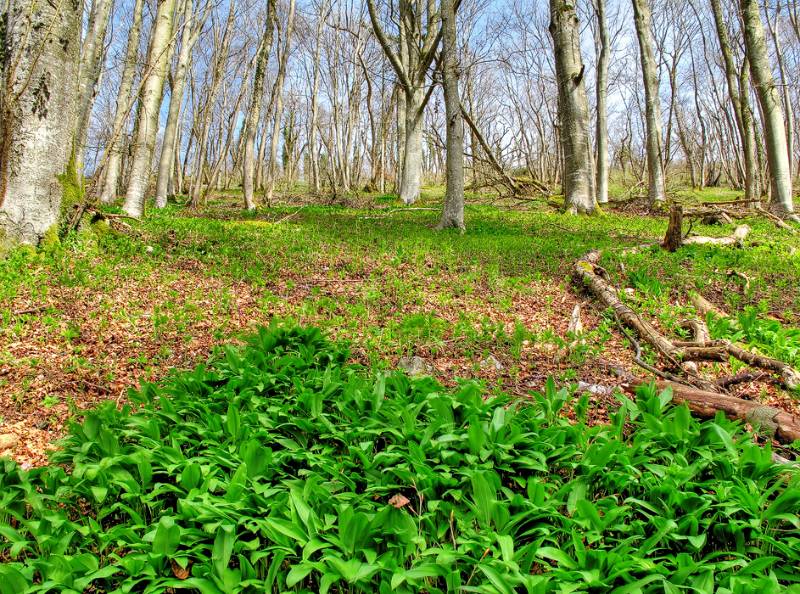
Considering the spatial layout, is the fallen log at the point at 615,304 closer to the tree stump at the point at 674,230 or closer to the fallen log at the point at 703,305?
the fallen log at the point at 703,305

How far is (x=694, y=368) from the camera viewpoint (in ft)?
14.4

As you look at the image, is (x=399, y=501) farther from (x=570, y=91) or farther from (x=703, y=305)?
(x=570, y=91)

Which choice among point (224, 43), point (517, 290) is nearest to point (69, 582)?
point (517, 290)

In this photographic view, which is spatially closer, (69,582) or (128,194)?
(69,582)

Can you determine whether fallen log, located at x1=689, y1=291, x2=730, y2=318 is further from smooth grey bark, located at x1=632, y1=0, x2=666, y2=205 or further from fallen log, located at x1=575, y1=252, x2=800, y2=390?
smooth grey bark, located at x1=632, y1=0, x2=666, y2=205

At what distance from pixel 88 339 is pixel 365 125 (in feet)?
115

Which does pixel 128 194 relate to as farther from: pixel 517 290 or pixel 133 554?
pixel 133 554

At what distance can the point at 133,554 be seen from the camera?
1957 mm

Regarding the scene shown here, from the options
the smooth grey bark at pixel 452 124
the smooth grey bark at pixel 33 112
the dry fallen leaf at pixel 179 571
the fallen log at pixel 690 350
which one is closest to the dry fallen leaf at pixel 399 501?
the dry fallen leaf at pixel 179 571

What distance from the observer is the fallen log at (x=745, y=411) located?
127 inches

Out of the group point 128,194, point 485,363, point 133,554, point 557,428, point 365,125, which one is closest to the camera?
point 133,554

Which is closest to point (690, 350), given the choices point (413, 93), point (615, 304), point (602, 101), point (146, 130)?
point (615, 304)

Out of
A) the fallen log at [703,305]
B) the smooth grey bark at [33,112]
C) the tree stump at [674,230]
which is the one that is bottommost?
the fallen log at [703,305]

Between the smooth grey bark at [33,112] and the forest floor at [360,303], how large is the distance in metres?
0.48
